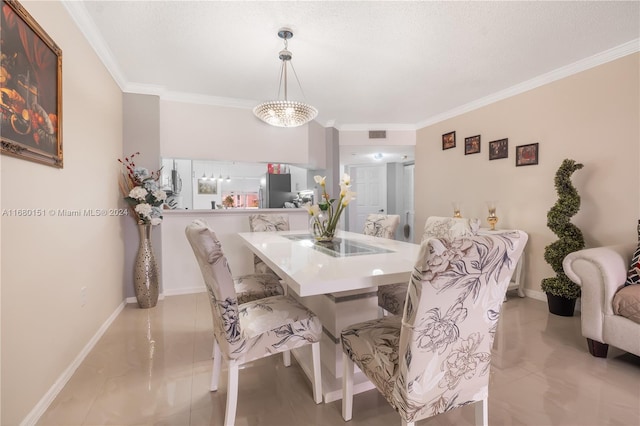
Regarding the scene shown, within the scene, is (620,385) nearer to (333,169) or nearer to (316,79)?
(316,79)

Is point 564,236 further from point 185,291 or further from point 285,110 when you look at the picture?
point 185,291

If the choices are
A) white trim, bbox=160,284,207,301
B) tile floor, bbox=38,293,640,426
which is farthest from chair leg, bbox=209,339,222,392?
white trim, bbox=160,284,207,301

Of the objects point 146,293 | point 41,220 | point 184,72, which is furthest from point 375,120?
point 41,220

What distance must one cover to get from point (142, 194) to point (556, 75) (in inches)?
165

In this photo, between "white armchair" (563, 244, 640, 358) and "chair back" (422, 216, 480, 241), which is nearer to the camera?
"white armchair" (563, 244, 640, 358)

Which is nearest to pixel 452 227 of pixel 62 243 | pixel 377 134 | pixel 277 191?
pixel 62 243

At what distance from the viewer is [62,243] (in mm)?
1779

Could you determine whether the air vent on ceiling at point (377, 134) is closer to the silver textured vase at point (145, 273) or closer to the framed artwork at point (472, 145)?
the framed artwork at point (472, 145)

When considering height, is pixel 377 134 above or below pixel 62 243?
above

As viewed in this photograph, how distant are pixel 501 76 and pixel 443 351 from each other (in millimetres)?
3144

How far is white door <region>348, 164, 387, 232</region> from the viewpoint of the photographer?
6879 millimetres

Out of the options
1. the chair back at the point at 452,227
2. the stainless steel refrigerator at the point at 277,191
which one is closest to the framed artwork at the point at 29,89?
the chair back at the point at 452,227

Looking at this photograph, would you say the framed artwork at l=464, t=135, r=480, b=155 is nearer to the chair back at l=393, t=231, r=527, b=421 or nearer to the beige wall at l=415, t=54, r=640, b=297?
the beige wall at l=415, t=54, r=640, b=297

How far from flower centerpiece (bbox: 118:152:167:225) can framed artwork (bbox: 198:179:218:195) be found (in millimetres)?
4000
